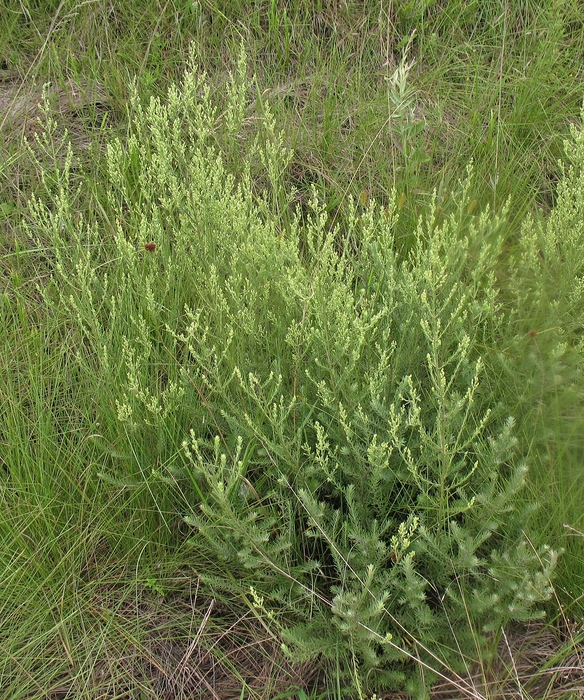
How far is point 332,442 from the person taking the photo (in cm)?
206

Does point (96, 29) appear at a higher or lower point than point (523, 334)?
higher

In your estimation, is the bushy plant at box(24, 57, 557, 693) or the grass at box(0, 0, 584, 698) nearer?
the bushy plant at box(24, 57, 557, 693)

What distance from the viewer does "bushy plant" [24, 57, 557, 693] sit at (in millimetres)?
1714

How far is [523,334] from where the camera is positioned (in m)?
2.18

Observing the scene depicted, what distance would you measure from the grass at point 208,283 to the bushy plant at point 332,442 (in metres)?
0.05

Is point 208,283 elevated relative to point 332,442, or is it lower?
elevated

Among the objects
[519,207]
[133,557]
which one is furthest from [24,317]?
[519,207]

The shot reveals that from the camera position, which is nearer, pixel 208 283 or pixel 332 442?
pixel 332 442

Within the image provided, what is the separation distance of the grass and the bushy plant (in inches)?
2.1

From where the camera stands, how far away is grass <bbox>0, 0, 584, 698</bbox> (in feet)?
6.17

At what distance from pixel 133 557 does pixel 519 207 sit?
202cm

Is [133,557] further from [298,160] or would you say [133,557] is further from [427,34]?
[427,34]

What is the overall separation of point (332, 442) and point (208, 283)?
2.07ft

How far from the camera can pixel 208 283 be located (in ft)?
7.16
